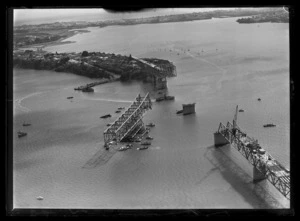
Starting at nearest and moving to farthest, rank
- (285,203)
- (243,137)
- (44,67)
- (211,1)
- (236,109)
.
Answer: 1. (211,1)
2. (285,203)
3. (243,137)
4. (236,109)
5. (44,67)

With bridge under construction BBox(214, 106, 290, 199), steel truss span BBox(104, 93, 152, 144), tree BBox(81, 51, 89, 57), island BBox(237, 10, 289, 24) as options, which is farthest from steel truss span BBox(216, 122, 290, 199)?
tree BBox(81, 51, 89, 57)

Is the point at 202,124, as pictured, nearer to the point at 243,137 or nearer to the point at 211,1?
the point at 243,137

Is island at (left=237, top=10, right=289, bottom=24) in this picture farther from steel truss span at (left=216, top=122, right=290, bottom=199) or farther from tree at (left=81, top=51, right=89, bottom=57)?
tree at (left=81, top=51, right=89, bottom=57)

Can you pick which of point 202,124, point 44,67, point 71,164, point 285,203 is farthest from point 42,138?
point 285,203

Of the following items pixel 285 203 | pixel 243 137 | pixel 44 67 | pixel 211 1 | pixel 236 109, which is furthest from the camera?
pixel 44 67

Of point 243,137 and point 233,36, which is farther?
point 233,36

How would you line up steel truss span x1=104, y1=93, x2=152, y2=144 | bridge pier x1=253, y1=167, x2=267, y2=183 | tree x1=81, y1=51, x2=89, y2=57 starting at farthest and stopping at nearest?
1. tree x1=81, y1=51, x2=89, y2=57
2. steel truss span x1=104, y1=93, x2=152, y2=144
3. bridge pier x1=253, y1=167, x2=267, y2=183

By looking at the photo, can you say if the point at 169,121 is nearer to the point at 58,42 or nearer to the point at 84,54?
the point at 84,54

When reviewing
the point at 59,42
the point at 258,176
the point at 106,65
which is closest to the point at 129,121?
the point at 106,65
